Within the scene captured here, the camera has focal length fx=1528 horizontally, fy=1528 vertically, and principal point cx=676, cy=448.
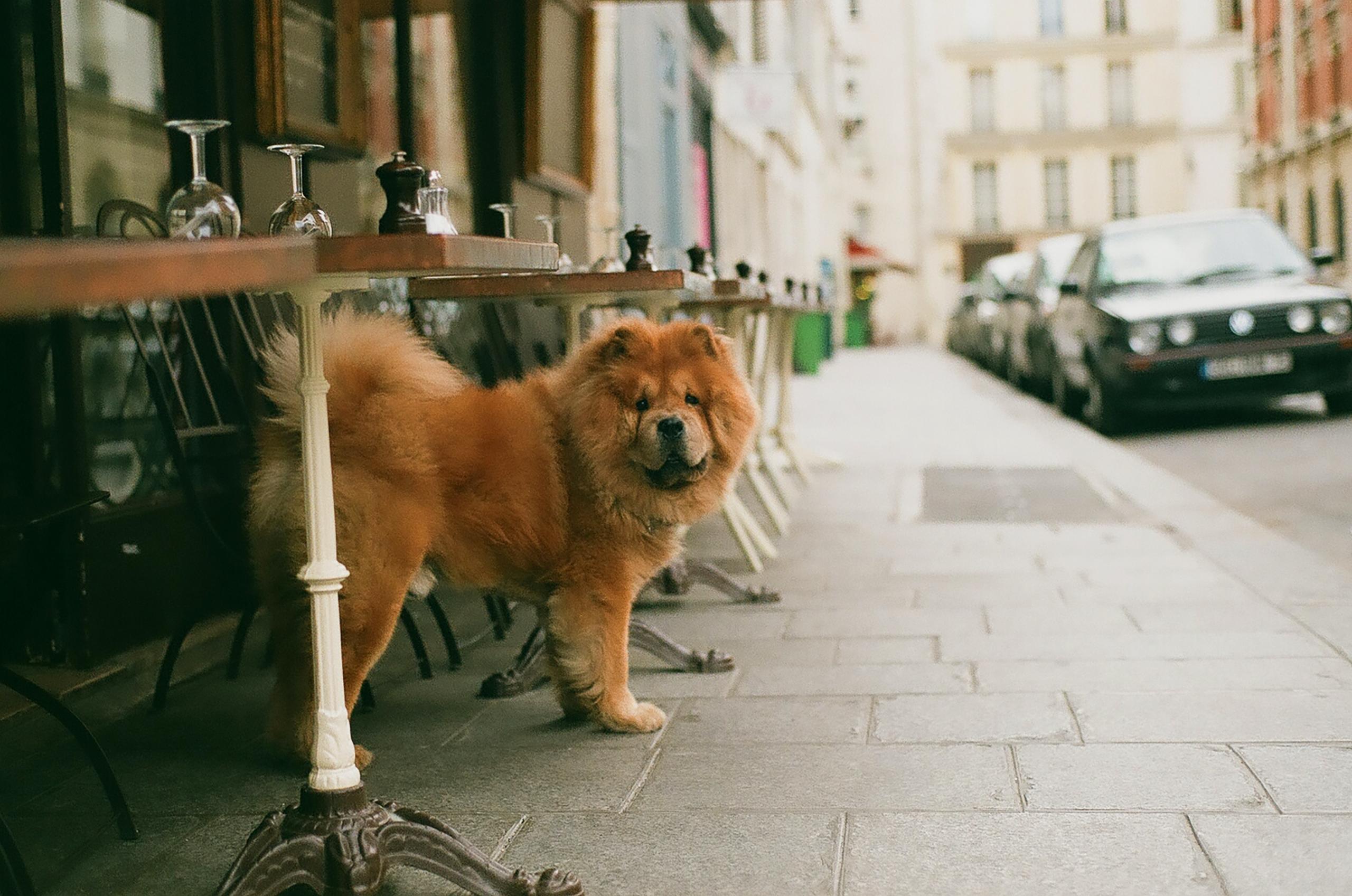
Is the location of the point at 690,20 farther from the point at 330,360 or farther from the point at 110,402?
the point at 330,360

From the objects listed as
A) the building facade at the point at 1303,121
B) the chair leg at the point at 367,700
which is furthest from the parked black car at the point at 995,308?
the chair leg at the point at 367,700

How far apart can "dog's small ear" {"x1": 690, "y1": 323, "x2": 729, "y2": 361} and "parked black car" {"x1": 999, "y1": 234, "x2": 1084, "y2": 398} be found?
10437 mm

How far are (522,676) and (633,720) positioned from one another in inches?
26.5

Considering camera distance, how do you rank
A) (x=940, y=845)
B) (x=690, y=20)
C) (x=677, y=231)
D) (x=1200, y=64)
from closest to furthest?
(x=940, y=845)
(x=677, y=231)
(x=690, y=20)
(x=1200, y=64)

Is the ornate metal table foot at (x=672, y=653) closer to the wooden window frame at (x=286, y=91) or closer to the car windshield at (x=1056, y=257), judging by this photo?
the wooden window frame at (x=286, y=91)

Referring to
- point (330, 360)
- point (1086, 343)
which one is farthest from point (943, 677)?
point (1086, 343)

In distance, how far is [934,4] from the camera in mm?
59156

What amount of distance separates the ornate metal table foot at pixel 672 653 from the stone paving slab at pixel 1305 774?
166 centimetres

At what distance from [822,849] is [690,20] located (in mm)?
15213

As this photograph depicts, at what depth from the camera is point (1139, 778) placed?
11.7ft

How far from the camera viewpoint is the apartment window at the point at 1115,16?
59.1m

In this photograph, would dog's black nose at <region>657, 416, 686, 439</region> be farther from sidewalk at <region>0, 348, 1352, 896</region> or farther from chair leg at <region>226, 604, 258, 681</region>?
chair leg at <region>226, 604, 258, 681</region>

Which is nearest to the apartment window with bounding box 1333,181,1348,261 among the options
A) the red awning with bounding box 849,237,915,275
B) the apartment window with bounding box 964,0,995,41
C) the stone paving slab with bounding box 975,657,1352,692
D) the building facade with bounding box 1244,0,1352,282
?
the building facade with bounding box 1244,0,1352,282

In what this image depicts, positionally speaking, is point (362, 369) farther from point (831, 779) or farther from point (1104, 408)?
point (1104, 408)
